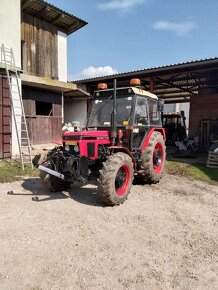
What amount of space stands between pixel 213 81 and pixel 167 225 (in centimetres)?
1273

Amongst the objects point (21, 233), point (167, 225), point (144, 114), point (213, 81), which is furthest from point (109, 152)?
point (213, 81)

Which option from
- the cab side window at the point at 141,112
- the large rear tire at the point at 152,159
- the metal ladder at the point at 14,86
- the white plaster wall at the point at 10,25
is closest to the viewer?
the cab side window at the point at 141,112

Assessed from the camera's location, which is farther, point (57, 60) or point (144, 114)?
point (57, 60)

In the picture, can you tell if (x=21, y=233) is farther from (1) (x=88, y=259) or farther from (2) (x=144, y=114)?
(2) (x=144, y=114)

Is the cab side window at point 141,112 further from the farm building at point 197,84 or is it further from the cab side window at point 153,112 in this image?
the farm building at point 197,84

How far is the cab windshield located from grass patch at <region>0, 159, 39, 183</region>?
252 centimetres

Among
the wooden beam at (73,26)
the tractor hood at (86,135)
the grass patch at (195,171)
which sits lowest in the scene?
the grass patch at (195,171)

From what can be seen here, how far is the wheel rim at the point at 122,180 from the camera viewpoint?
505cm

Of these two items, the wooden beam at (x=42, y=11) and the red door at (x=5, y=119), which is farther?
the wooden beam at (x=42, y=11)

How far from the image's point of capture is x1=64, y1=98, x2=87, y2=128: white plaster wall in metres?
15.4

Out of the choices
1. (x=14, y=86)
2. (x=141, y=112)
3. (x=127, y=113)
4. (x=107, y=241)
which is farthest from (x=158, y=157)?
(x=14, y=86)

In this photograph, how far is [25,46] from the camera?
11.4 m

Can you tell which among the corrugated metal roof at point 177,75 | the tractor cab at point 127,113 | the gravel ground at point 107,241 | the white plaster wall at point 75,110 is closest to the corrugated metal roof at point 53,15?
the corrugated metal roof at point 177,75

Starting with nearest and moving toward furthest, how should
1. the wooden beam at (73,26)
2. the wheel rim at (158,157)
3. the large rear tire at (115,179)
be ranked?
the large rear tire at (115,179) < the wheel rim at (158,157) < the wooden beam at (73,26)
